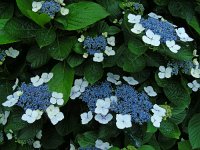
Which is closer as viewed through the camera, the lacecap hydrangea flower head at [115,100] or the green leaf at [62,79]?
the lacecap hydrangea flower head at [115,100]

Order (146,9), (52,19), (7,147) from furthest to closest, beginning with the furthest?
1. (146,9)
2. (7,147)
3. (52,19)

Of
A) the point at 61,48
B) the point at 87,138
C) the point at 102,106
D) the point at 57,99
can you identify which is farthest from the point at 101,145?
the point at 61,48

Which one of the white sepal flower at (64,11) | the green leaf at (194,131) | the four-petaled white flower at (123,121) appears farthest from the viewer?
the green leaf at (194,131)

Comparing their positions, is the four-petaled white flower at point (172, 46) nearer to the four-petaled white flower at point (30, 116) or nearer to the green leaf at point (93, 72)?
the green leaf at point (93, 72)

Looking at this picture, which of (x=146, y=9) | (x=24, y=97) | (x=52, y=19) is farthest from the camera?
(x=146, y=9)

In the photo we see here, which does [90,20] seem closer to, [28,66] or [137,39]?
[137,39]

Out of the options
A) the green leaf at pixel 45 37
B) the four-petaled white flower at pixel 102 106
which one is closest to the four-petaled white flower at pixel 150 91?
the four-petaled white flower at pixel 102 106

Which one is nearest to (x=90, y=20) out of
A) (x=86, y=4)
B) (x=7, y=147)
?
(x=86, y=4)

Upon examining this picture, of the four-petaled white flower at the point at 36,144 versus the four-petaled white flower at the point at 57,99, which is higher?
the four-petaled white flower at the point at 57,99
